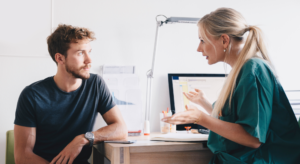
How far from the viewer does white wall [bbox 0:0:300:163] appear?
1.61m

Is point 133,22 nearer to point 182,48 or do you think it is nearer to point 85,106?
point 182,48

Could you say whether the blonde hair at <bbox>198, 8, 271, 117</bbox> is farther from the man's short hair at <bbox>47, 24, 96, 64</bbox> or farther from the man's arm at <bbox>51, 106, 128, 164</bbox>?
the man's short hair at <bbox>47, 24, 96, 64</bbox>

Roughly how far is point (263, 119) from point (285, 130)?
14 cm

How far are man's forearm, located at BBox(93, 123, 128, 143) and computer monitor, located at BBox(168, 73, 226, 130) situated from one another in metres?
0.53

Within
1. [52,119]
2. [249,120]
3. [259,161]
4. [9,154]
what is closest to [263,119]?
[249,120]

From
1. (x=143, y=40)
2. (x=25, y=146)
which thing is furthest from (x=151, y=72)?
(x=25, y=146)

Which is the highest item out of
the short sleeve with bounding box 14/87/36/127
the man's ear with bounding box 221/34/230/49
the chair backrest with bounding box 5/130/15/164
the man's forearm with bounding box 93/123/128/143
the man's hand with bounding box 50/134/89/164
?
the man's ear with bounding box 221/34/230/49

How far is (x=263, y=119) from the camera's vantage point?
853mm

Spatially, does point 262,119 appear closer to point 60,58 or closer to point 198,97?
point 198,97

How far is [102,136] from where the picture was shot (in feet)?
4.07

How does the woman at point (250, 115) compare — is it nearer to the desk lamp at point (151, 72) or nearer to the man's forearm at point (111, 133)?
the man's forearm at point (111, 133)

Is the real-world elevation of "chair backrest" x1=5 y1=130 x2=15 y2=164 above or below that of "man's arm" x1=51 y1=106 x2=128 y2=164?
below

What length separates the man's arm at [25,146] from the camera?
120 centimetres

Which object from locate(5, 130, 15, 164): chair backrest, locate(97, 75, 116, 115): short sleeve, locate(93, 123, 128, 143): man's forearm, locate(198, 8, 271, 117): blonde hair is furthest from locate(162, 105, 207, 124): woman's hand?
→ locate(5, 130, 15, 164): chair backrest
